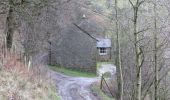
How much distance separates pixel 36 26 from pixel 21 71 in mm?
7310

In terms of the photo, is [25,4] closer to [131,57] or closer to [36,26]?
[36,26]

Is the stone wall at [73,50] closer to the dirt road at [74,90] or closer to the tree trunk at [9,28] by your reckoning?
the dirt road at [74,90]

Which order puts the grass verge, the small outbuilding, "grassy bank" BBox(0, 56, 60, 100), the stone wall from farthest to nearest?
the small outbuilding → the stone wall → the grass verge → "grassy bank" BBox(0, 56, 60, 100)

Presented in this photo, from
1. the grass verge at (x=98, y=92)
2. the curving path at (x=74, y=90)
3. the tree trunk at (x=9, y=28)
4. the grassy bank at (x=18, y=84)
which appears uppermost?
the tree trunk at (x=9, y=28)

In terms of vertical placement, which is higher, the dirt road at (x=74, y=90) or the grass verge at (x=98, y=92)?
the dirt road at (x=74, y=90)

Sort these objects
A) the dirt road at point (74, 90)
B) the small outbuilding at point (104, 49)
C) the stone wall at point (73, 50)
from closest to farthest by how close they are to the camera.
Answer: the dirt road at point (74, 90), the stone wall at point (73, 50), the small outbuilding at point (104, 49)

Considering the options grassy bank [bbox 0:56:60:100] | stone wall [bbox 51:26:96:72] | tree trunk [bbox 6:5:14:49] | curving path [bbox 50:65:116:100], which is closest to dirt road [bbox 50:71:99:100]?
curving path [bbox 50:65:116:100]

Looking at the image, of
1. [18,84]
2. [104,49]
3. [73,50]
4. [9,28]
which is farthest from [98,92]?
[104,49]

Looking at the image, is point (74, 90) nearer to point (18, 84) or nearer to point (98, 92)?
point (98, 92)

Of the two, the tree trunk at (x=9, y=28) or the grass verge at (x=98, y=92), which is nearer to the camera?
the tree trunk at (x=9, y=28)

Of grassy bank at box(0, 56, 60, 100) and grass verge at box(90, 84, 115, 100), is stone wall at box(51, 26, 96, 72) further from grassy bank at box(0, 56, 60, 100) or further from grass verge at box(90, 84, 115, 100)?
grassy bank at box(0, 56, 60, 100)

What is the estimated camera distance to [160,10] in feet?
71.3

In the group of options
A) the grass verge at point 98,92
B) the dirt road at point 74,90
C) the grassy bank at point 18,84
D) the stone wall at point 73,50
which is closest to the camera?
the grassy bank at point 18,84

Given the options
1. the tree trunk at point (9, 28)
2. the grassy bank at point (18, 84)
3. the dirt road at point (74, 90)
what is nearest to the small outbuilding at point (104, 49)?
the dirt road at point (74, 90)
